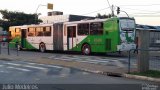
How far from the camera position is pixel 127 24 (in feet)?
103

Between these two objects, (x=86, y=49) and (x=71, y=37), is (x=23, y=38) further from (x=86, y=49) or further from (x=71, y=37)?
(x=86, y=49)

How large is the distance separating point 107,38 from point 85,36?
2883 millimetres

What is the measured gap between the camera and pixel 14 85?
45.0 feet

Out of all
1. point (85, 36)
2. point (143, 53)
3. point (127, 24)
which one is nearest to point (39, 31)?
point (85, 36)

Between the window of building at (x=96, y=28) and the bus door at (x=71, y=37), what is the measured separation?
2.66 m

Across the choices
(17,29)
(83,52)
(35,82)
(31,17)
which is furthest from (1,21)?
(35,82)

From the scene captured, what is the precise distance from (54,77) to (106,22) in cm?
1494

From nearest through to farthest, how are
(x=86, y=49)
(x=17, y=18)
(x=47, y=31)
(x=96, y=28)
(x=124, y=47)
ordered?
1. (x=124, y=47)
2. (x=96, y=28)
3. (x=86, y=49)
4. (x=47, y=31)
5. (x=17, y=18)

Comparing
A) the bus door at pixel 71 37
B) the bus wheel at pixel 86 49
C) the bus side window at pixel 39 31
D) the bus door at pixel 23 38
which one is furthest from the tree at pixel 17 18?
the bus wheel at pixel 86 49

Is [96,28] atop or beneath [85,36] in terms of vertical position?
atop

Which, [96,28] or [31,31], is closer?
[96,28]

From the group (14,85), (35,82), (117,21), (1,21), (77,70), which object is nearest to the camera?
(14,85)

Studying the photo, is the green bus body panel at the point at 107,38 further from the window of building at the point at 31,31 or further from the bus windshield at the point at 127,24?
the window of building at the point at 31,31

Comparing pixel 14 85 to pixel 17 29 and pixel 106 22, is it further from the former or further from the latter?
pixel 17 29
